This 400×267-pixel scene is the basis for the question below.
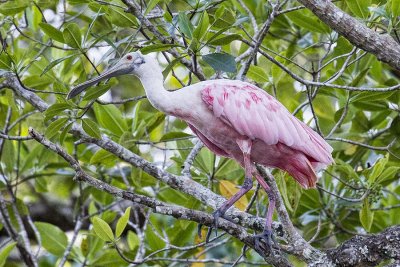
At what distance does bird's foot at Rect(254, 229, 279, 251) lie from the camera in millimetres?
4902

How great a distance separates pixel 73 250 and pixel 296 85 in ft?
7.22

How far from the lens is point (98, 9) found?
5699 millimetres

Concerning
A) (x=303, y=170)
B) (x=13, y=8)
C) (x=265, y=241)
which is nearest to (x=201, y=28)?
(x=303, y=170)

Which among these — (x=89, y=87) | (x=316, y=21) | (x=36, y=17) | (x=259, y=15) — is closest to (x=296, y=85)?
(x=259, y=15)

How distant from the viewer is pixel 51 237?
7.02 meters

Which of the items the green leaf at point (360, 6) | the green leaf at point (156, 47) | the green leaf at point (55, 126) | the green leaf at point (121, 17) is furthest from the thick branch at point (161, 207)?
the green leaf at point (360, 6)

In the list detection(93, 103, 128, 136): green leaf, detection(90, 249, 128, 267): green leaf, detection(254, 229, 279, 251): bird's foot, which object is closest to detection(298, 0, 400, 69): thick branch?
detection(254, 229, 279, 251): bird's foot

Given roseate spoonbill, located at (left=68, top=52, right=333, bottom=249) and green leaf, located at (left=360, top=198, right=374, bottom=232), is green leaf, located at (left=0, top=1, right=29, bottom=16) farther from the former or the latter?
green leaf, located at (left=360, top=198, right=374, bottom=232)

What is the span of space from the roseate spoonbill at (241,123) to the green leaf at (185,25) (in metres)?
0.33

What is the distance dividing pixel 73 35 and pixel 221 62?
88 cm

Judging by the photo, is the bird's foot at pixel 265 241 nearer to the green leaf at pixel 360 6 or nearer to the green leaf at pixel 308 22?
the green leaf at pixel 360 6

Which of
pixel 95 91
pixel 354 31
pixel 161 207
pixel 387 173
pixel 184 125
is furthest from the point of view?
pixel 184 125

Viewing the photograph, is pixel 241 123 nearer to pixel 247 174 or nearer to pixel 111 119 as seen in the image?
pixel 247 174

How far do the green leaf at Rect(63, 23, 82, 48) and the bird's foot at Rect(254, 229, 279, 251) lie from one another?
1.50 meters
